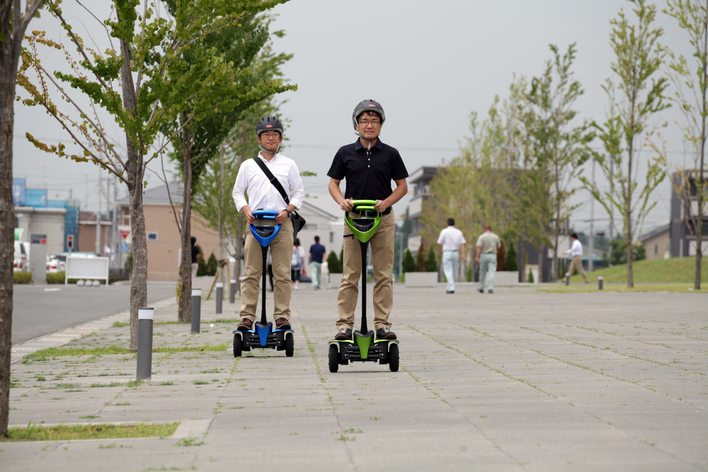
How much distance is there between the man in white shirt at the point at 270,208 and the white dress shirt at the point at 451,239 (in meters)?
16.3

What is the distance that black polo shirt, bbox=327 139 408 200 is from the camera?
763 centimetres

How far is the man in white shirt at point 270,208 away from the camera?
8.80 meters

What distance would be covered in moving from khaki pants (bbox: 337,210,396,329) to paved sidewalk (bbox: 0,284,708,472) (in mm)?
482

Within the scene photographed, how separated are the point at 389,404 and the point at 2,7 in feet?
10.7

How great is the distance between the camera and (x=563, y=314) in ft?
50.2

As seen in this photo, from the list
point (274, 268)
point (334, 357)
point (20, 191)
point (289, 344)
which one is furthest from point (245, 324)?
point (20, 191)

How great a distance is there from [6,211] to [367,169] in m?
3.45

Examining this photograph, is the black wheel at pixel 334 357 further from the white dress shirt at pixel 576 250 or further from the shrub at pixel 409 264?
the shrub at pixel 409 264

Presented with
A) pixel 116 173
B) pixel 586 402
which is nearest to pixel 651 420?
pixel 586 402

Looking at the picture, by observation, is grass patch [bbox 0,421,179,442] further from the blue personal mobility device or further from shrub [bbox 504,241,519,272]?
shrub [bbox 504,241,519,272]

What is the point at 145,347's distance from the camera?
7016 mm

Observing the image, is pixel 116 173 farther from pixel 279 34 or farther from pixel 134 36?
pixel 279 34

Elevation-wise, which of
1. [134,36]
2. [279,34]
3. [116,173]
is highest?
[279,34]

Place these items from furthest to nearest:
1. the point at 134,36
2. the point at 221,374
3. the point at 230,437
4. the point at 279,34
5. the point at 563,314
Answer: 1. the point at 279,34
2. the point at 563,314
3. the point at 134,36
4. the point at 221,374
5. the point at 230,437
